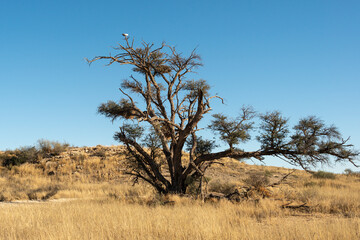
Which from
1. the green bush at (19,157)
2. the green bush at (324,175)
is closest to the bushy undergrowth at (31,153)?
the green bush at (19,157)

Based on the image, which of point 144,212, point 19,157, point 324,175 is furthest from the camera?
point 19,157

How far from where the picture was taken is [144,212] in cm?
1129

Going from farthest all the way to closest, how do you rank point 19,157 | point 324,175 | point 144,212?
1. point 19,157
2. point 324,175
3. point 144,212

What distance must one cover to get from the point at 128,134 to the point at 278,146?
7.96 meters

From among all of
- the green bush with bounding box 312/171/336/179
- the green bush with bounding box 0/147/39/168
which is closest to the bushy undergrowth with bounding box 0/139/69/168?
the green bush with bounding box 0/147/39/168

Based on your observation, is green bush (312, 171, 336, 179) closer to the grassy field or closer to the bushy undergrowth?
the grassy field

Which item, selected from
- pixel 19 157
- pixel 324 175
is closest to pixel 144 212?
pixel 324 175

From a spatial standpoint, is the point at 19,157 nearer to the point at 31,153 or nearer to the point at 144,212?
the point at 31,153

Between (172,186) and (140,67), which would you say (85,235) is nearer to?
(172,186)

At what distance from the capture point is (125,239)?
24.7 ft

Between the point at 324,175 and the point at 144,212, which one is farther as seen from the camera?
the point at 324,175

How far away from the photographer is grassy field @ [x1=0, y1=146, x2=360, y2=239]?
309 inches

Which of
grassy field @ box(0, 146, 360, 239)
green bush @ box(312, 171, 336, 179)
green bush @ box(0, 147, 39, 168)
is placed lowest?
grassy field @ box(0, 146, 360, 239)

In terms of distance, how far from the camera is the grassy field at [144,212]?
7.84m
